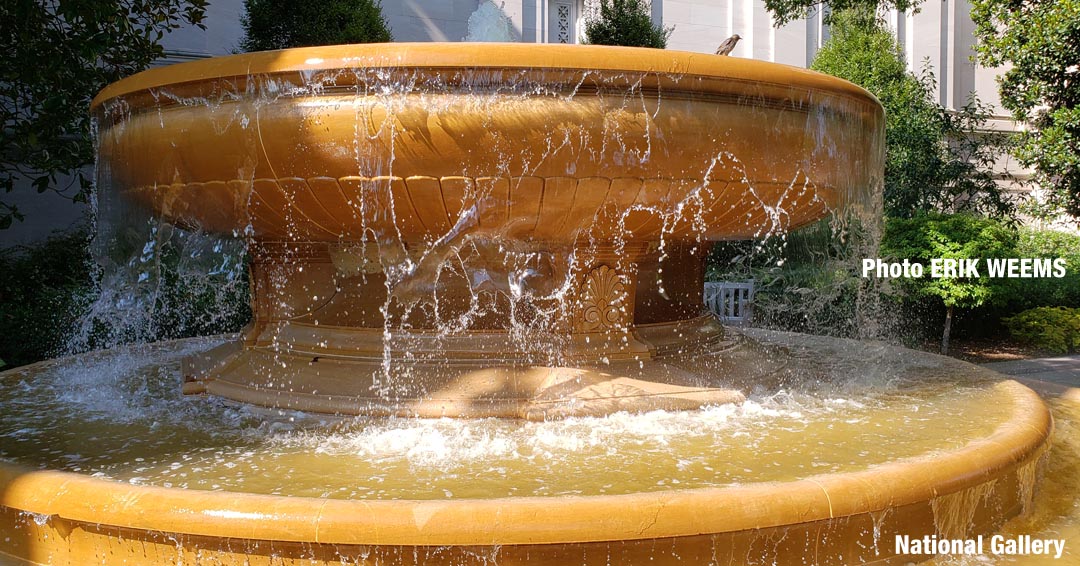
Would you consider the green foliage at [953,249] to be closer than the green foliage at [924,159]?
Yes

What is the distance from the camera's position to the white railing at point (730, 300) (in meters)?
9.45

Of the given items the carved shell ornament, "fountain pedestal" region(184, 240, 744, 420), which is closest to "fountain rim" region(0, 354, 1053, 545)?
"fountain pedestal" region(184, 240, 744, 420)

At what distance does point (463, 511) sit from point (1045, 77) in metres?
8.96

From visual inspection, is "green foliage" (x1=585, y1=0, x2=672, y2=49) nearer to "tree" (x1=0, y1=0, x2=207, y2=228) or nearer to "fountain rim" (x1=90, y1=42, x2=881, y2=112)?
"tree" (x1=0, y1=0, x2=207, y2=228)

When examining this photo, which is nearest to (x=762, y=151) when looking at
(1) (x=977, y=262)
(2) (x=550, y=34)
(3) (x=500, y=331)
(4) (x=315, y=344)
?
(3) (x=500, y=331)

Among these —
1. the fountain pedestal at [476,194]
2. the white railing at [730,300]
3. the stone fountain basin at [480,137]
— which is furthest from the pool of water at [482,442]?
the white railing at [730,300]

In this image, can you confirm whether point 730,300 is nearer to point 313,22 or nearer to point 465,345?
point 465,345

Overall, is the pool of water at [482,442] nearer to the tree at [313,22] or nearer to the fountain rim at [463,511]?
the fountain rim at [463,511]

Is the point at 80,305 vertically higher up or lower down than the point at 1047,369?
higher up

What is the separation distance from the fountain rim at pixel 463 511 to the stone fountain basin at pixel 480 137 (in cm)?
129

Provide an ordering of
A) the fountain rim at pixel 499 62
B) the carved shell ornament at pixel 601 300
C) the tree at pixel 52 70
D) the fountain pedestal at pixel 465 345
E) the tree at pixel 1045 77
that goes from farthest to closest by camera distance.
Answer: the tree at pixel 1045 77 < the tree at pixel 52 70 < the carved shell ornament at pixel 601 300 < the fountain pedestal at pixel 465 345 < the fountain rim at pixel 499 62

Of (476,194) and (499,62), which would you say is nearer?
(499,62)

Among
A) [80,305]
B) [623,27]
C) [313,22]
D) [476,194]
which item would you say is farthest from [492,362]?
[623,27]

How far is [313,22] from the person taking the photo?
10.7 metres
